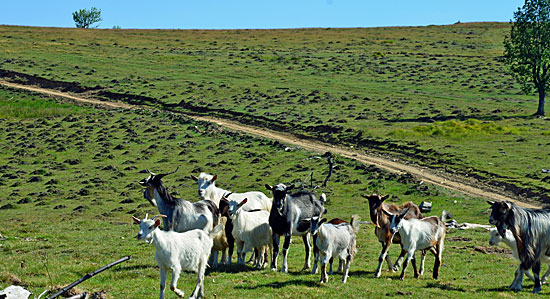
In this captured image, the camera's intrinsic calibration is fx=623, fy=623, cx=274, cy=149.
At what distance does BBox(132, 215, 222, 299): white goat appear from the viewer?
14.3m

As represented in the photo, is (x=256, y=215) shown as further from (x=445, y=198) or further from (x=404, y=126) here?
(x=404, y=126)

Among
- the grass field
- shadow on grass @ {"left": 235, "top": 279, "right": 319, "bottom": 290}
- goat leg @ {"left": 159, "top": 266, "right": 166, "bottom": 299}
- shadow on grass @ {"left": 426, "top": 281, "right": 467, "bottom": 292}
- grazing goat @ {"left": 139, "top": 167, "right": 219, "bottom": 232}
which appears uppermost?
grazing goat @ {"left": 139, "top": 167, "right": 219, "bottom": 232}

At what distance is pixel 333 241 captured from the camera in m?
18.0

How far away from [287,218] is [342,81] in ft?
216

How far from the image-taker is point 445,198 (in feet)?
123

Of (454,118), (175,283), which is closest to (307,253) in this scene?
(175,283)

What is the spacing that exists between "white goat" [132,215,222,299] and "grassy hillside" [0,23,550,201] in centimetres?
2799

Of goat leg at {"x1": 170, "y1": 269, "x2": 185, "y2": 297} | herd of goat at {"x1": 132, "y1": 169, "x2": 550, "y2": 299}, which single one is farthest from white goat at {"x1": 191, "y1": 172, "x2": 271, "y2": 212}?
goat leg at {"x1": 170, "y1": 269, "x2": 185, "y2": 297}

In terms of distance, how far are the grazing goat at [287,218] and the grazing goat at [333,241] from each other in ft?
4.54

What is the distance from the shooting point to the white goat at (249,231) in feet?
63.1

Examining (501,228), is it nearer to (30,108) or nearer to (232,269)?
(232,269)

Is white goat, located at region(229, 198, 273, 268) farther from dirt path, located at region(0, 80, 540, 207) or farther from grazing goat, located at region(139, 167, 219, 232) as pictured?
dirt path, located at region(0, 80, 540, 207)

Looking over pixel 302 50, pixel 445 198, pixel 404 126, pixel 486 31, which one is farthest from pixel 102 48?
pixel 445 198

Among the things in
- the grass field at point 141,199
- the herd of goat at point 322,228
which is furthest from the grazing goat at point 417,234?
the grass field at point 141,199
